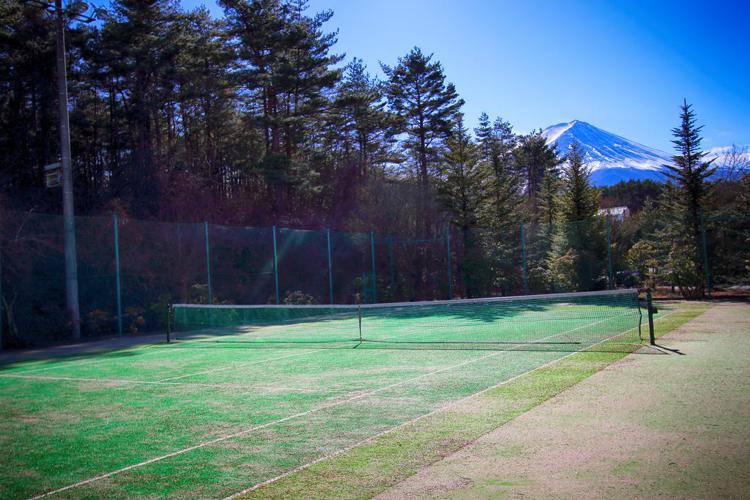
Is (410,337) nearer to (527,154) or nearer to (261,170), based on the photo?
(261,170)

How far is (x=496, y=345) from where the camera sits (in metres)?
11.0

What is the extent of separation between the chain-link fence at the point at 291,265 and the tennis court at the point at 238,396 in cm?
358

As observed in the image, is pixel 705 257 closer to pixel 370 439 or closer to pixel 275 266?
pixel 275 266

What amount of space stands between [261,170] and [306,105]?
16.4ft

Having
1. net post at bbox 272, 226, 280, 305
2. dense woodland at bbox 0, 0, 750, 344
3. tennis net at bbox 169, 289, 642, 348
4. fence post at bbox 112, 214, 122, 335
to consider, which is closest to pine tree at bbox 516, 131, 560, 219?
dense woodland at bbox 0, 0, 750, 344

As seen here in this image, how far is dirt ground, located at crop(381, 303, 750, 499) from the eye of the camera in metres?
3.93

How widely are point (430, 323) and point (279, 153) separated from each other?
16.2 m

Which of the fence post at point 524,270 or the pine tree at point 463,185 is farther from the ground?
the pine tree at point 463,185

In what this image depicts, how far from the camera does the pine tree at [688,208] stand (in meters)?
21.0

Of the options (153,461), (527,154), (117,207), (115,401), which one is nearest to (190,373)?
(115,401)

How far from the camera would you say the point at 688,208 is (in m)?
23.7

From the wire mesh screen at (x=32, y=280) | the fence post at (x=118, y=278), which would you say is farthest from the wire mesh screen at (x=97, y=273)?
the wire mesh screen at (x=32, y=280)

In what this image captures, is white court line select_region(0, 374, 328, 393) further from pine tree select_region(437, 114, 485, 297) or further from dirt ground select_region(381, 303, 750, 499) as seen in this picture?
pine tree select_region(437, 114, 485, 297)

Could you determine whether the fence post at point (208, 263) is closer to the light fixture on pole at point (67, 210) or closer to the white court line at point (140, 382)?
the light fixture on pole at point (67, 210)
